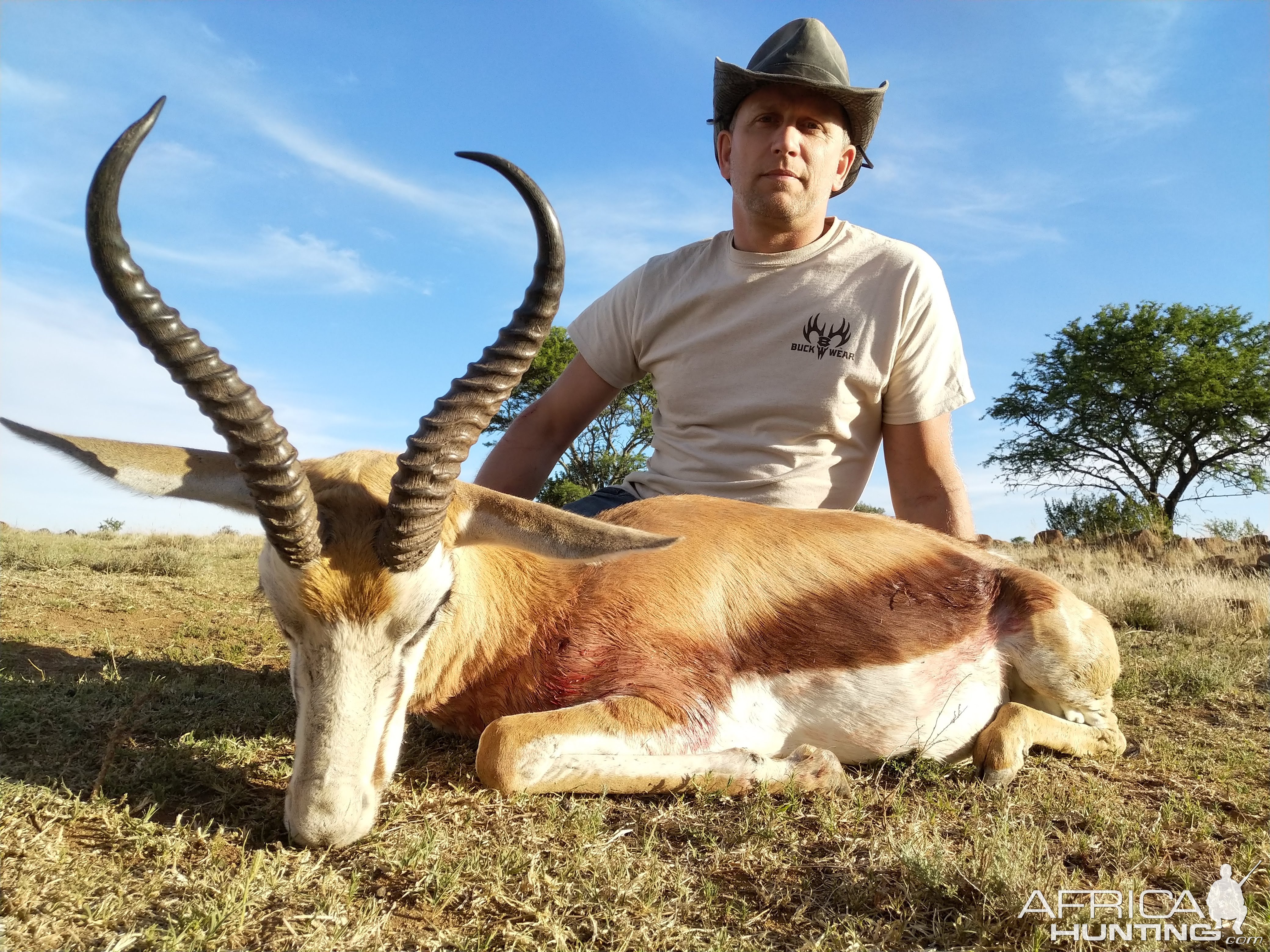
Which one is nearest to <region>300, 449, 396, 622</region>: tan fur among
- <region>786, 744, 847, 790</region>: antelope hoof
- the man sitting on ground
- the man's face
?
<region>786, 744, 847, 790</region>: antelope hoof

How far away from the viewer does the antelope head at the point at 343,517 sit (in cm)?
264

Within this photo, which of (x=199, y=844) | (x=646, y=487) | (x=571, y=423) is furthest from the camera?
(x=571, y=423)

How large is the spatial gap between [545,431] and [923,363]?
2.66 m

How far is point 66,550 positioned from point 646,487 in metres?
10.3

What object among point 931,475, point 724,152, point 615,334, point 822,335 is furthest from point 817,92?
point 931,475

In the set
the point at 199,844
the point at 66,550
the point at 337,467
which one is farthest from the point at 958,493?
the point at 66,550

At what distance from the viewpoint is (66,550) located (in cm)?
1197

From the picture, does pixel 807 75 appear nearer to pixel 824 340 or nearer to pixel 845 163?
pixel 845 163

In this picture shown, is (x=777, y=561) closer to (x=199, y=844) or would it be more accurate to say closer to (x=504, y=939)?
(x=504, y=939)

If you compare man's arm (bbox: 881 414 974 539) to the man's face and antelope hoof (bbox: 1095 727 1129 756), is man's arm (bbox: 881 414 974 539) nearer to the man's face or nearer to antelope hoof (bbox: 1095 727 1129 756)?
antelope hoof (bbox: 1095 727 1129 756)

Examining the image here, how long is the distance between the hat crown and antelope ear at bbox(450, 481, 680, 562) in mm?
3529

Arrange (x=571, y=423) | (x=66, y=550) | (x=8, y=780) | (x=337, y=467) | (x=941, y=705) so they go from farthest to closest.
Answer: (x=66, y=550), (x=571, y=423), (x=941, y=705), (x=337, y=467), (x=8, y=780)

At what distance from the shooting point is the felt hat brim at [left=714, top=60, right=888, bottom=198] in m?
5.20

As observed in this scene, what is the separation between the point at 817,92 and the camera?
5.31 m
